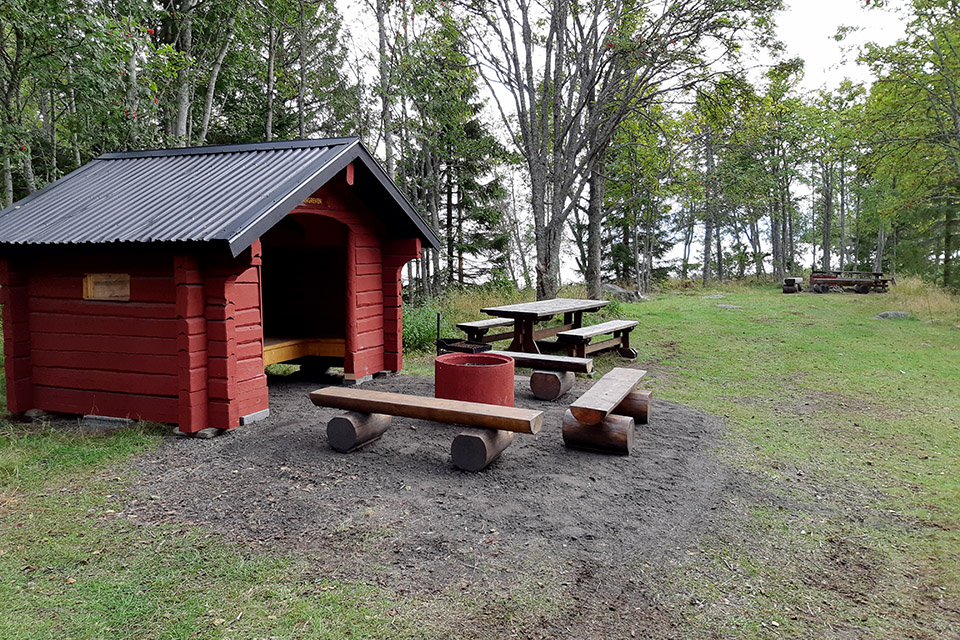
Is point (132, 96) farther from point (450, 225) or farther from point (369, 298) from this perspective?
point (450, 225)

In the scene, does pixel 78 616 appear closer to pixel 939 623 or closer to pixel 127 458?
pixel 127 458

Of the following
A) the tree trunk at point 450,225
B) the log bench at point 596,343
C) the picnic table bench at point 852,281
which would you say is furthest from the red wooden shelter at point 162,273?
the picnic table bench at point 852,281

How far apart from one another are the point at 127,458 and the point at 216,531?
188 centimetres

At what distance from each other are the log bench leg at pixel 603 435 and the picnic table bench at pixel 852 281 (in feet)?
69.7

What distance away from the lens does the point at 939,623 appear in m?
2.75

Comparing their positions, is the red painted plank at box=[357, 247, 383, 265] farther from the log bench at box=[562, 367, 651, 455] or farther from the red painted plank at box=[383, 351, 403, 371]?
the log bench at box=[562, 367, 651, 455]

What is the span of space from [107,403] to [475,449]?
155 inches

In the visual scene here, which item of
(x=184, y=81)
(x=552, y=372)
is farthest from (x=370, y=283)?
(x=184, y=81)

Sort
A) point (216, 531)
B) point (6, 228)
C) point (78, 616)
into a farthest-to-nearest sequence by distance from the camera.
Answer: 1. point (6, 228)
2. point (216, 531)
3. point (78, 616)

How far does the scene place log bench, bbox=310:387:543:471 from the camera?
4.46 meters

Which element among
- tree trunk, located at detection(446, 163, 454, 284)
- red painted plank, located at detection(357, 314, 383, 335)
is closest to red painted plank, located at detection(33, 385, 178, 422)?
red painted plank, located at detection(357, 314, 383, 335)

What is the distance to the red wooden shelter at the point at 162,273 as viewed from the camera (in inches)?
213

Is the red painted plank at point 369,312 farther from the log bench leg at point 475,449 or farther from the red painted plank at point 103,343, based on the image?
the log bench leg at point 475,449

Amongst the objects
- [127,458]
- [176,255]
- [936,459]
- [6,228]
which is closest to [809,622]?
[936,459]
